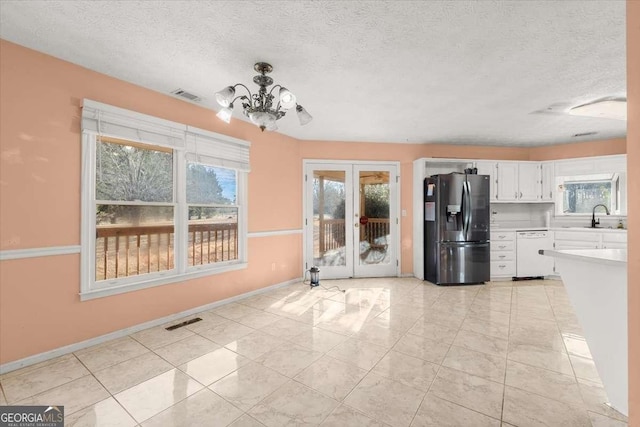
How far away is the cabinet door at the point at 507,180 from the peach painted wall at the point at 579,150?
77 cm

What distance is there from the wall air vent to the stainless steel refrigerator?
3.72m

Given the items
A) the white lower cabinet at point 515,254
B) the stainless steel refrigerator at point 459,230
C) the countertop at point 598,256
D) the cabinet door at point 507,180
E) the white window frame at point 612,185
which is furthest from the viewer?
the cabinet door at point 507,180

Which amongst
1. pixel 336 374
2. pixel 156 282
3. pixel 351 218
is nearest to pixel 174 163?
pixel 156 282

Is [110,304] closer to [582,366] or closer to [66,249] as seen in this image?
[66,249]

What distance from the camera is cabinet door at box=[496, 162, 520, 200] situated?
4969 millimetres

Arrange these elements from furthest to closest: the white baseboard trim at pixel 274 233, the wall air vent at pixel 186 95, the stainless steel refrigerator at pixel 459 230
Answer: the stainless steel refrigerator at pixel 459 230 → the white baseboard trim at pixel 274 233 → the wall air vent at pixel 186 95

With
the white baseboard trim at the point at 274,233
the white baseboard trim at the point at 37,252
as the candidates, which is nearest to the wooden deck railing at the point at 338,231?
the white baseboard trim at the point at 274,233

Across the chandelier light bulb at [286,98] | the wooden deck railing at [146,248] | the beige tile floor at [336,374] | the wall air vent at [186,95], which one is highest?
the wall air vent at [186,95]

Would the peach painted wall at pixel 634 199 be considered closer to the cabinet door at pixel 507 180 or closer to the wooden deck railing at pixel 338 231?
the wooden deck railing at pixel 338 231

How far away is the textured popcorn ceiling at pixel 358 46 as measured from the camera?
171 centimetres

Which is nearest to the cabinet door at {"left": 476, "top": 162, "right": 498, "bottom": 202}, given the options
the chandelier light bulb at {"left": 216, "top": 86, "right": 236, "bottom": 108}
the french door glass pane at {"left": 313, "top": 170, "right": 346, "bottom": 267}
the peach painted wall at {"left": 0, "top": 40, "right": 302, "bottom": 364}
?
the french door glass pane at {"left": 313, "top": 170, "right": 346, "bottom": 267}

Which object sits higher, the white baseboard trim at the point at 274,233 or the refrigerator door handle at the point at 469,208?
the refrigerator door handle at the point at 469,208

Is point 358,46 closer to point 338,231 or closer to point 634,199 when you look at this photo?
point 634,199

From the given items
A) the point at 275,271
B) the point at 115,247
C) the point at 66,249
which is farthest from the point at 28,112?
the point at 275,271
